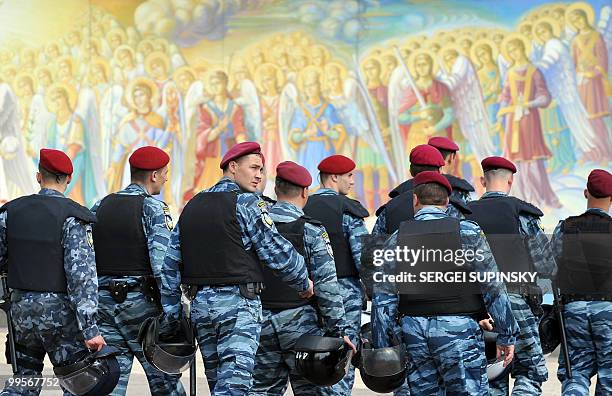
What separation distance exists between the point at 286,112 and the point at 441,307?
1071 cm

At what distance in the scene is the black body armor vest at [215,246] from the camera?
587 cm

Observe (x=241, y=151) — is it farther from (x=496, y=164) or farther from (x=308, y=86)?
(x=308, y=86)

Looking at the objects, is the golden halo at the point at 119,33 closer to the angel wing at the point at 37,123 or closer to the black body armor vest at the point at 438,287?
the angel wing at the point at 37,123

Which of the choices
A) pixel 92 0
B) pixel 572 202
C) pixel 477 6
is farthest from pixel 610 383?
pixel 92 0

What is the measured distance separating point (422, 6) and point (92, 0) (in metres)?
4.38

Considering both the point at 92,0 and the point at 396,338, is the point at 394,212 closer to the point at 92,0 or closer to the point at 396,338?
the point at 396,338

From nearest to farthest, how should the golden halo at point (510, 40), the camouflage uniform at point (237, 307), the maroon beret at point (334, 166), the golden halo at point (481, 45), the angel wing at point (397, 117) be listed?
the camouflage uniform at point (237, 307), the maroon beret at point (334, 166), the golden halo at point (510, 40), the golden halo at point (481, 45), the angel wing at point (397, 117)

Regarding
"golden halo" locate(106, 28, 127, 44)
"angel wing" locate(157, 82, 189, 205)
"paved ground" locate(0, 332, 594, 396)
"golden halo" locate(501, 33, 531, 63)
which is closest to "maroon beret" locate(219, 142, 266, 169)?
"paved ground" locate(0, 332, 594, 396)

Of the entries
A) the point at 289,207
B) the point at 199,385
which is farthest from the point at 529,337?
the point at 199,385

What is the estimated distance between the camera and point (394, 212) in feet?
23.4

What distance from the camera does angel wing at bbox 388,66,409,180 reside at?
1579 centimetres

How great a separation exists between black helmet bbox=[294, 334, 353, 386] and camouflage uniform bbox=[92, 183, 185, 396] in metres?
0.92

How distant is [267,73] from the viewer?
16219 mm

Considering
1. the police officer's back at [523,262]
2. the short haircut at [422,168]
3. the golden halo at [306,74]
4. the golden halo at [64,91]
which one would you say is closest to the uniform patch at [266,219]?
the short haircut at [422,168]
